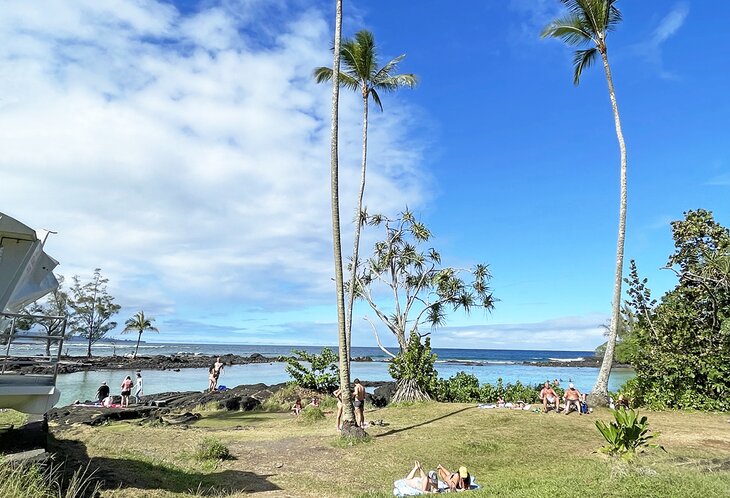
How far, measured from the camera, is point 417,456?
12531 mm

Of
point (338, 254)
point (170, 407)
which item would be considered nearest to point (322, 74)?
point (338, 254)

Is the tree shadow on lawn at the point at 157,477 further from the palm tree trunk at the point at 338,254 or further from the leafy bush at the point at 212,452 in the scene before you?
the palm tree trunk at the point at 338,254

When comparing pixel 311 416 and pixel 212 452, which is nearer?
pixel 212 452

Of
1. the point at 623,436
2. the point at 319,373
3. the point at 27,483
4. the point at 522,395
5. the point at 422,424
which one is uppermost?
the point at 319,373

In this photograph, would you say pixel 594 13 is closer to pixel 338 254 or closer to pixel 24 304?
pixel 338 254

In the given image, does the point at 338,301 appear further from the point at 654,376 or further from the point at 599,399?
the point at 654,376

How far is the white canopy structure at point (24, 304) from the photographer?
754 cm

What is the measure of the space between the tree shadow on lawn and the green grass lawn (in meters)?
0.04

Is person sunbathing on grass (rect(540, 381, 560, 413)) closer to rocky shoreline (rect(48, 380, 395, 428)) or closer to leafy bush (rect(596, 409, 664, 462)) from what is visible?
leafy bush (rect(596, 409, 664, 462))

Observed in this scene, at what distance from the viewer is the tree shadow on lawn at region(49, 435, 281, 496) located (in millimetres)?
9242

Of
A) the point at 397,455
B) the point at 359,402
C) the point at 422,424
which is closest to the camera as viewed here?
the point at 397,455

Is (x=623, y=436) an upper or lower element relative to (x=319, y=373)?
lower

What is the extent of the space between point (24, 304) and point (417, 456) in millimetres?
9579

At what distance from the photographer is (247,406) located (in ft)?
80.2
